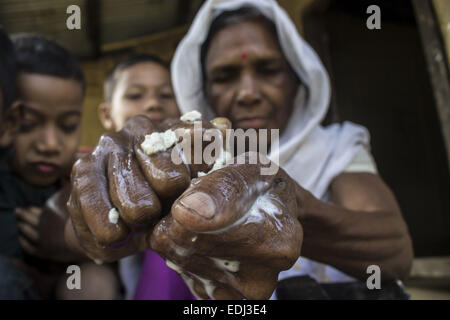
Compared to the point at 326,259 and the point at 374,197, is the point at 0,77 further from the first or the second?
the point at 374,197

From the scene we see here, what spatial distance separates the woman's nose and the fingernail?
3.31 feet

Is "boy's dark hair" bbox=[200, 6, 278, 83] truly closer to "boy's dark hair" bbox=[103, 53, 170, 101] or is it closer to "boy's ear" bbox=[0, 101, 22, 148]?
"boy's dark hair" bbox=[103, 53, 170, 101]

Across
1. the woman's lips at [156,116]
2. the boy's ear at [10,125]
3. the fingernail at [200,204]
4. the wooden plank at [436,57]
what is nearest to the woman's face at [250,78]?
the woman's lips at [156,116]

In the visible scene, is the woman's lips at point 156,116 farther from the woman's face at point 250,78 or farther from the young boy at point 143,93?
the woman's face at point 250,78

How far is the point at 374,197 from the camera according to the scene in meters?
1.41

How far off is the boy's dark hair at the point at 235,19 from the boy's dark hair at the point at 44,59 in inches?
24.7

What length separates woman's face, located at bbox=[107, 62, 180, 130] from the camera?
1.99 m

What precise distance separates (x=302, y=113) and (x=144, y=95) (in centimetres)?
84

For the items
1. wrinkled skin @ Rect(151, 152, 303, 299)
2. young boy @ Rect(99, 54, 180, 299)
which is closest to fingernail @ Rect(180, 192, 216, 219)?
wrinkled skin @ Rect(151, 152, 303, 299)

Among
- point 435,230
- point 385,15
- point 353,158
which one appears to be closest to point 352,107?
point 385,15

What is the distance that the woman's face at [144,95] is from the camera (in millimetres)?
1990

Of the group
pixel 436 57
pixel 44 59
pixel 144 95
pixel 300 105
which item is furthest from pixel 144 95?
pixel 436 57

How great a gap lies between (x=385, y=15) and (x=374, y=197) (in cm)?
243

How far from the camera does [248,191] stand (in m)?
0.65
